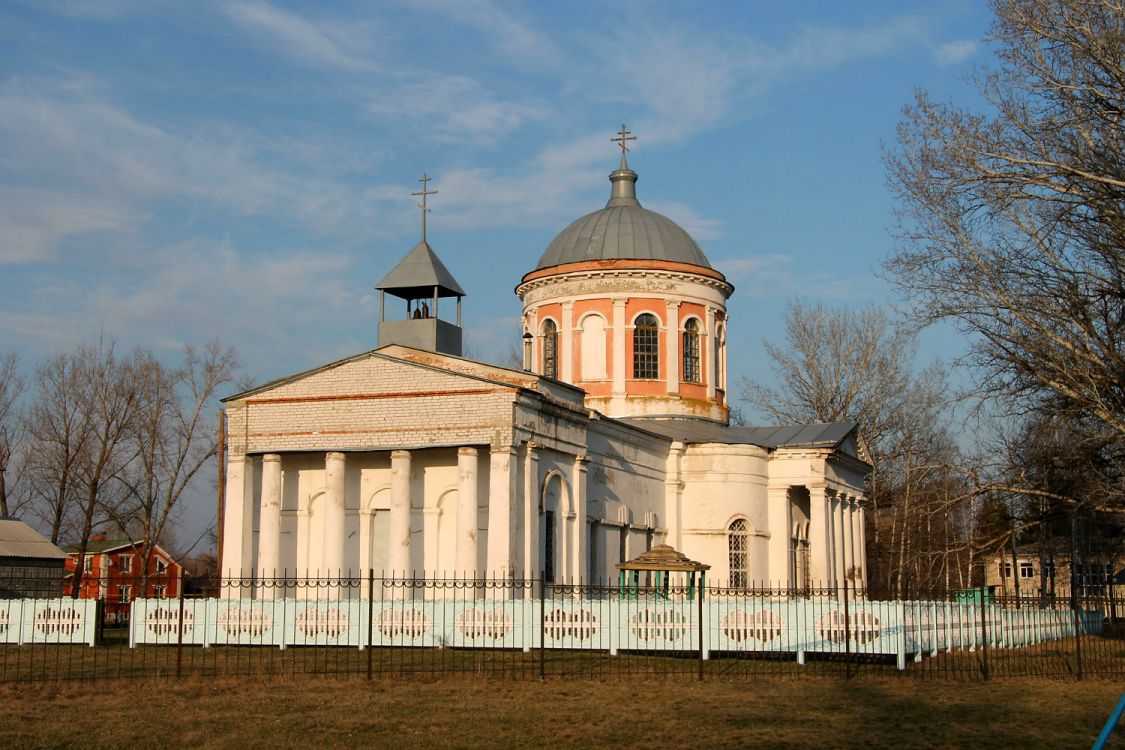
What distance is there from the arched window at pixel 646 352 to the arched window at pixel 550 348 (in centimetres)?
233

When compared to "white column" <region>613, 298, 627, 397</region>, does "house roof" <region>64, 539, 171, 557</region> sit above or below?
below

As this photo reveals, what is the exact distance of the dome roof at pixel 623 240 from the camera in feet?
117

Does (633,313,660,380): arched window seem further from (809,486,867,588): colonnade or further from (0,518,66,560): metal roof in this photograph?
Answer: (0,518,66,560): metal roof

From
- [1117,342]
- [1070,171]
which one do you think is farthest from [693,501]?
[1070,171]

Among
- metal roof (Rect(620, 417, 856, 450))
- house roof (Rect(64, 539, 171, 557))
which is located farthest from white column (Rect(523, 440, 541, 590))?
house roof (Rect(64, 539, 171, 557))

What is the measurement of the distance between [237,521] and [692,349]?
1437 cm

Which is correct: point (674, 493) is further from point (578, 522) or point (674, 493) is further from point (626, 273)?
point (626, 273)

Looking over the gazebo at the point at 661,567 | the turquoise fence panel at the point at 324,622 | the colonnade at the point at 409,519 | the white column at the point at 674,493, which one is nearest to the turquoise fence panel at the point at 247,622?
the turquoise fence panel at the point at 324,622

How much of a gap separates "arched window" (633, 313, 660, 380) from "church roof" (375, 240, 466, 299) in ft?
22.5

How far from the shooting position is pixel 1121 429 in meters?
20.6

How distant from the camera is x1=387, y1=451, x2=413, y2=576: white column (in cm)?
2538

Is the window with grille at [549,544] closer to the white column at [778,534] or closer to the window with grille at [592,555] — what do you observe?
the window with grille at [592,555]

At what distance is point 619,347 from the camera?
34531 mm

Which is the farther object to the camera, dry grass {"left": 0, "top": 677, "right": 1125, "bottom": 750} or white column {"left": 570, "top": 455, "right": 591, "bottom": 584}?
white column {"left": 570, "top": 455, "right": 591, "bottom": 584}
